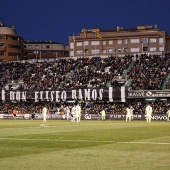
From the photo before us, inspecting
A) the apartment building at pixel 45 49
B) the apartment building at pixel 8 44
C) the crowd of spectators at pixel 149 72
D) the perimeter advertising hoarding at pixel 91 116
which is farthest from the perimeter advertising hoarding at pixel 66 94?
the apartment building at pixel 45 49

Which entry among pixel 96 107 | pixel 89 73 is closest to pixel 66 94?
pixel 96 107

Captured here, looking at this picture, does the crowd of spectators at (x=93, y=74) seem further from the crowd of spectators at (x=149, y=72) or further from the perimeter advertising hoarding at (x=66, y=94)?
the perimeter advertising hoarding at (x=66, y=94)

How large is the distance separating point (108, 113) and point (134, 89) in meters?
6.30

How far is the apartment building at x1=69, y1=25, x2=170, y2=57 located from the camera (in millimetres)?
150000

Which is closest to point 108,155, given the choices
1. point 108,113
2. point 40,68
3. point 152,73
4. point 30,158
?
point 30,158

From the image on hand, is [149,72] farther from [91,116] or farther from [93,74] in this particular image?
[91,116]

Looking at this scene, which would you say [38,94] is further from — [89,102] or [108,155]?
[108,155]

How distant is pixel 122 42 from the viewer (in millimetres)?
153875

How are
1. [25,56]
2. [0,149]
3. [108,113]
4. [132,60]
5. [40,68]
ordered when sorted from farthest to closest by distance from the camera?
[25,56] < [40,68] < [132,60] < [108,113] < [0,149]

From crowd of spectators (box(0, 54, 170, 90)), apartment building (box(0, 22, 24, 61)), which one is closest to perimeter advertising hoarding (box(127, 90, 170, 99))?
crowd of spectators (box(0, 54, 170, 90))

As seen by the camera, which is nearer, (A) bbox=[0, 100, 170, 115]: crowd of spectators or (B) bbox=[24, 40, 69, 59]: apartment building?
(A) bbox=[0, 100, 170, 115]: crowd of spectators

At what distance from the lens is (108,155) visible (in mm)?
15883

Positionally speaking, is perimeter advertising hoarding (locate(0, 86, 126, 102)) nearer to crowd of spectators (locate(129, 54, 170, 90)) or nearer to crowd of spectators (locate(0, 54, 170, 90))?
crowd of spectators (locate(0, 54, 170, 90))

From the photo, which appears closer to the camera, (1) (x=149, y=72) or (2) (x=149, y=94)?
(2) (x=149, y=94)
